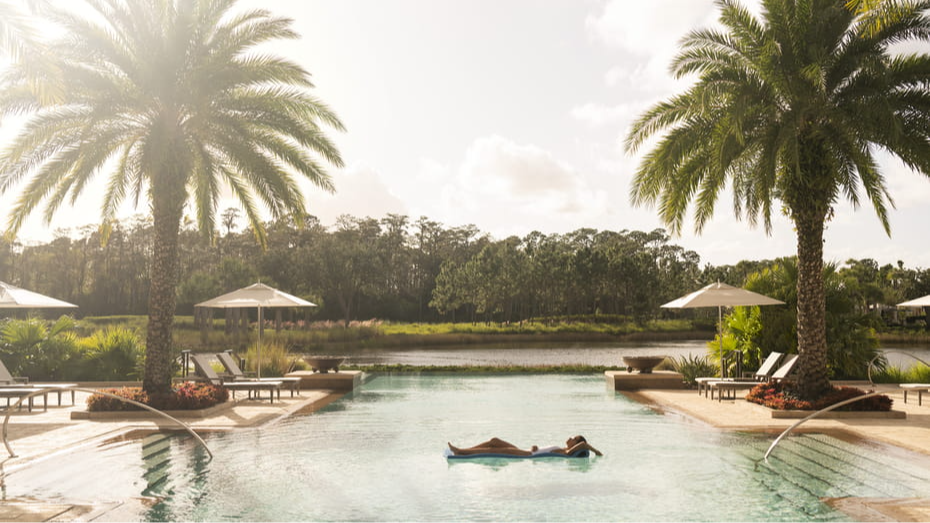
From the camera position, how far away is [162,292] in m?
13.7

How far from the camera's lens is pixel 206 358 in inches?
632

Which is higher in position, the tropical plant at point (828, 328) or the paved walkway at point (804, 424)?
the tropical plant at point (828, 328)

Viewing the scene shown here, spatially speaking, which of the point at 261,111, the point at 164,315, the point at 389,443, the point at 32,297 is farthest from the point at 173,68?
the point at 389,443

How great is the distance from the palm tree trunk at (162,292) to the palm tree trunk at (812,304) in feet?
37.1

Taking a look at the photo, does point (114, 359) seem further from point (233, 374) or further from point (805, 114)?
point (805, 114)

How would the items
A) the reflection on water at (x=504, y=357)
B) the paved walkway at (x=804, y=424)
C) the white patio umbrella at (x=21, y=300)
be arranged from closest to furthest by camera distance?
the paved walkway at (x=804, y=424) → the white patio umbrella at (x=21, y=300) → the reflection on water at (x=504, y=357)

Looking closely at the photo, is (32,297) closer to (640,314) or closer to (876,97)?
(876,97)

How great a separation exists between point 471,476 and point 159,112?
30.3 feet

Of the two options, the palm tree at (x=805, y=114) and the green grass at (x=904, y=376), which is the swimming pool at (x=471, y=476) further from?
the green grass at (x=904, y=376)

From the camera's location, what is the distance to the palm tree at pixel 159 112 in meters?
13.2

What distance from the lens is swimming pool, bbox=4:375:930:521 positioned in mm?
7086

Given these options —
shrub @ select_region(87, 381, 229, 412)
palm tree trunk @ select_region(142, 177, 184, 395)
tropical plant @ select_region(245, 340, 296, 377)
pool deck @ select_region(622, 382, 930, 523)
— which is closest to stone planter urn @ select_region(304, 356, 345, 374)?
tropical plant @ select_region(245, 340, 296, 377)

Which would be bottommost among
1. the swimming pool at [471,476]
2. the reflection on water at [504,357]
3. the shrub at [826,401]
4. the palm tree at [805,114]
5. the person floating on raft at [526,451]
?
the reflection on water at [504,357]

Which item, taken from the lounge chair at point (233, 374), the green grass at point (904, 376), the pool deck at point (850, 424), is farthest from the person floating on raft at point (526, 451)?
the green grass at point (904, 376)
